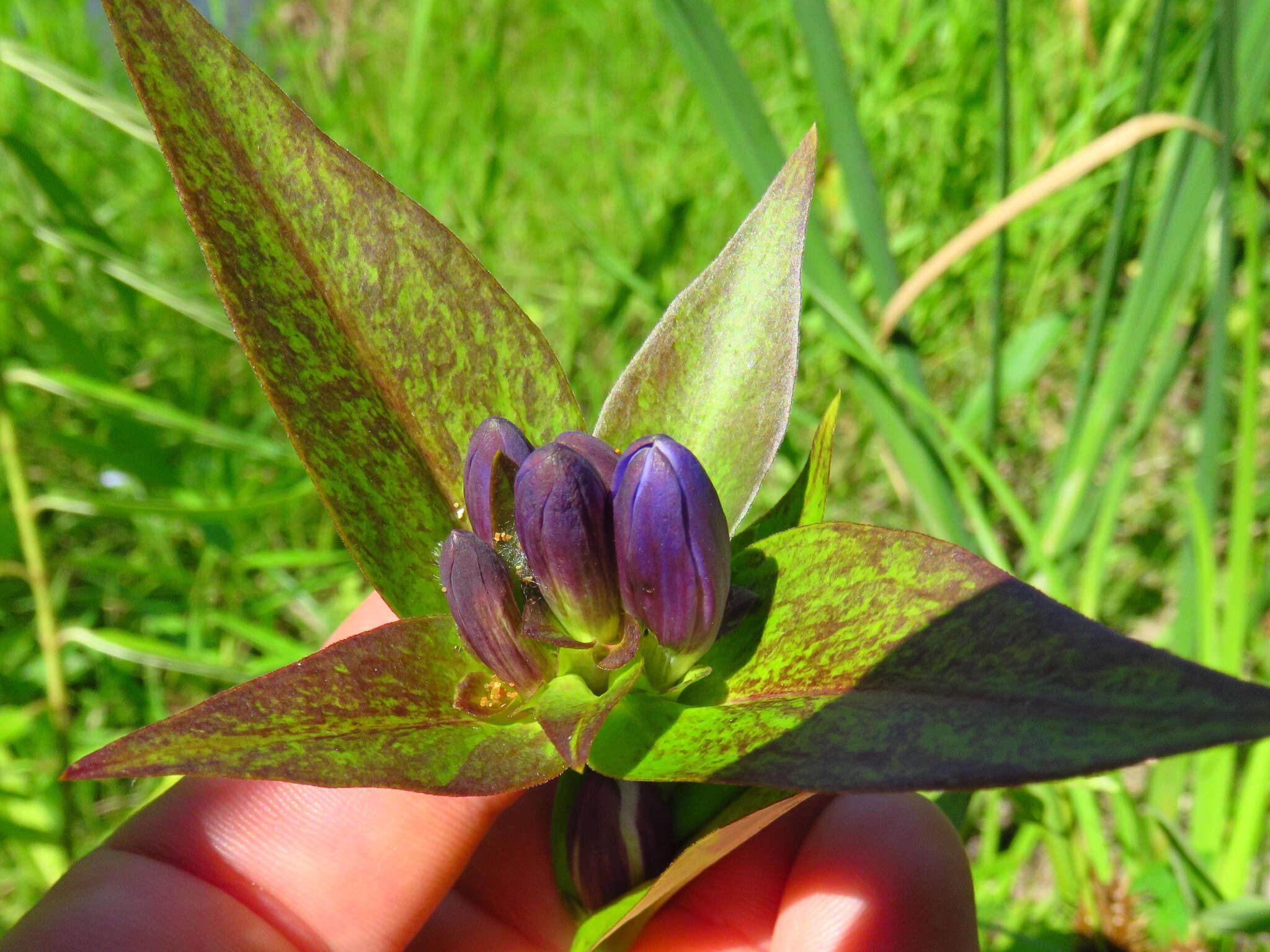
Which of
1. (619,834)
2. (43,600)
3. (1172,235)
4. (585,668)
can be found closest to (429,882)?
(619,834)

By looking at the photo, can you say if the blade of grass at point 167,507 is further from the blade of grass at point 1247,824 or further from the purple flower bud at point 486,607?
the blade of grass at point 1247,824

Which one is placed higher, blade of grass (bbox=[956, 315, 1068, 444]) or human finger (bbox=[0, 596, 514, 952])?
blade of grass (bbox=[956, 315, 1068, 444])

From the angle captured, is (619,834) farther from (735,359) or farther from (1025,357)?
(1025,357)

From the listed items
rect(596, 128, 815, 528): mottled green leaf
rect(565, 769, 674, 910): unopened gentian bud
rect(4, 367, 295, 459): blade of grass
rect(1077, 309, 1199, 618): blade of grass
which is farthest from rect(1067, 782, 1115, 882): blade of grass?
rect(4, 367, 295, 459): blade of grass

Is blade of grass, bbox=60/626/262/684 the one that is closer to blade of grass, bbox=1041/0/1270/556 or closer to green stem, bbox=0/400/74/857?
green stem, bbox=0/400/74/857

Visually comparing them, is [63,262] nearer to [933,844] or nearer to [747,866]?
[747,866]

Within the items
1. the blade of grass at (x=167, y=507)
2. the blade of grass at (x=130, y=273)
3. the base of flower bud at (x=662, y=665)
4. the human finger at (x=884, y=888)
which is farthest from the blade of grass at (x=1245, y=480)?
the blade of grass at (x=130, y=273)

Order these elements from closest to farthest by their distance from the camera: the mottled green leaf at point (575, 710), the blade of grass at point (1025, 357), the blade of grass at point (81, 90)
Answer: the mottled green leaf at point (575, 710), the blade of grass at point (81, 90), the blade of grass at point (1025, 357)
